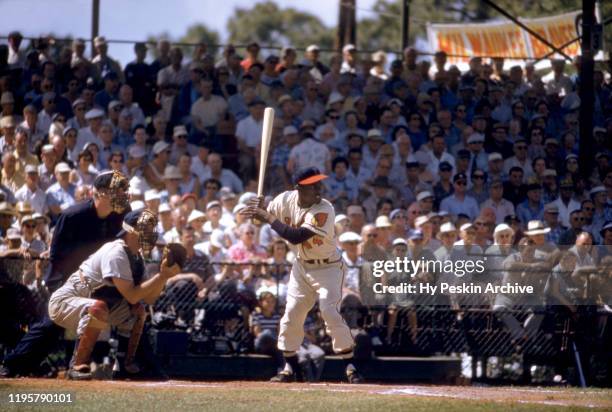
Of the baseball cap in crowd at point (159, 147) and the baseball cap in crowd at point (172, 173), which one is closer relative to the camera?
the baseball cap in crowd at point (172, 173)

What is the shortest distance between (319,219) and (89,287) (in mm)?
2015

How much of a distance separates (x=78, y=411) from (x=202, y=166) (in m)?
7.93

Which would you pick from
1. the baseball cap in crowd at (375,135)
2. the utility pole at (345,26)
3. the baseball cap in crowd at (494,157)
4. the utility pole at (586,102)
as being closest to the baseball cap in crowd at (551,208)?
the utility pole at (586,102)

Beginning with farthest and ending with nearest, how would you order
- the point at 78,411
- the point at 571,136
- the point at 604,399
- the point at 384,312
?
the point at 571,136 → the point at 384,312 → the point at 604,399 → the point at 78,411

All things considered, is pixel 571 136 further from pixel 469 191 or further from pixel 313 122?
pixel 313 122

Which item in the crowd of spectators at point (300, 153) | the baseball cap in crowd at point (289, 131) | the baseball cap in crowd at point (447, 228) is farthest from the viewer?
the baseball cap in crowd at point (289, 131)

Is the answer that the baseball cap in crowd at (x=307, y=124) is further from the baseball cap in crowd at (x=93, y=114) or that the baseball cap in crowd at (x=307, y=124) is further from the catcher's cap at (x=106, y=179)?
the catcher's cap at (x=106, y=179)

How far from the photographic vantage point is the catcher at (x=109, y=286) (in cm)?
966

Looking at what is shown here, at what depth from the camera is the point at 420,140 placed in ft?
54.8

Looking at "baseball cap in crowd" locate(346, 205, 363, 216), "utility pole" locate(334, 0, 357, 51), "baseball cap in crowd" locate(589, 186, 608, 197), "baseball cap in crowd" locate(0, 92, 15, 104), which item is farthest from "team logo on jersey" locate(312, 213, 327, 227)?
"utility pole" locate(334, 0, 357, 51)

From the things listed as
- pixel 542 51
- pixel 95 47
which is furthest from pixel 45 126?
pixel 542 51

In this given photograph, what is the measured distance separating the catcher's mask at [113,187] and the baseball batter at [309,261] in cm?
121

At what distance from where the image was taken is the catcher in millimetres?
9656

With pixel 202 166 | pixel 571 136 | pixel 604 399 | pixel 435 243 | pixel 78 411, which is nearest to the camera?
pixel 78 411
